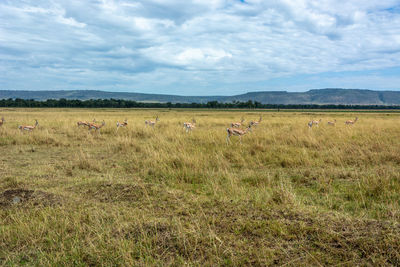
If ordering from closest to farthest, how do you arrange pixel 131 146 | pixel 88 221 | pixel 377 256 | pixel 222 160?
pixel 377 256, pixel 88 221, pixel 222 160, pixel 131 146

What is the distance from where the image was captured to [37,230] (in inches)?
169

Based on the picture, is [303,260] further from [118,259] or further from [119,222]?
[119,222]

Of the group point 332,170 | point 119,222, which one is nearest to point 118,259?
point 119,222

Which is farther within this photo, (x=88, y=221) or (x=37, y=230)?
(x=88, y=221)

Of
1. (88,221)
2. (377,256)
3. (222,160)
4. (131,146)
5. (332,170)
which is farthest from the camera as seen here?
(131,146)

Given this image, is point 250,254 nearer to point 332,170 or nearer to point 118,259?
point 118,259

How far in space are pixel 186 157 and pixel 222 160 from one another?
1238 millimetres

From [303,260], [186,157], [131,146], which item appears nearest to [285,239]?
[303,260]

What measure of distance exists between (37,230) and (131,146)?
9.11 metres

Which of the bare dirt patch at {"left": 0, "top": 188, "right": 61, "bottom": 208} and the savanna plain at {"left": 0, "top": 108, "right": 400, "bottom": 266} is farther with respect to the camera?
the bare dirt patch at {"left": 0, "top": 188, "right": 61, "bottom": 208}

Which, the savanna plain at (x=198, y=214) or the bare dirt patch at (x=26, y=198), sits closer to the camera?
the savanna plain at (x=198, y=214)

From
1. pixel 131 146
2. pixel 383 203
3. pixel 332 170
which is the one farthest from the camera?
pixel 131 146

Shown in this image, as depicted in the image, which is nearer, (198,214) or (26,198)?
(198,214)

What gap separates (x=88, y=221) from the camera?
15.5 ft
